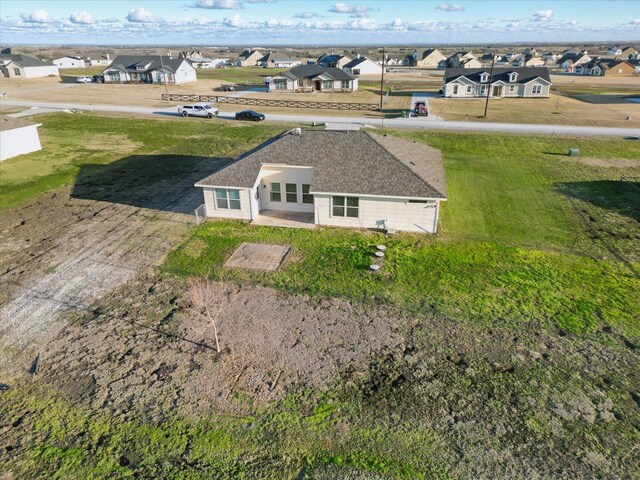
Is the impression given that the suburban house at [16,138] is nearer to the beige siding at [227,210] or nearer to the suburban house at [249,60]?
the beige siding at [227,210]

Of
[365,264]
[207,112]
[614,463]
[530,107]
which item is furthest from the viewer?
Answer: [530,107]

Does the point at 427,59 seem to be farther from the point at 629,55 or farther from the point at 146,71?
the point at 146,71

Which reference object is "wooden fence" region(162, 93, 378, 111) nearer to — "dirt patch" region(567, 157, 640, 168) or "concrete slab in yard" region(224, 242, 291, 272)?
"dirt patch" region(567, 157, 640, 168)

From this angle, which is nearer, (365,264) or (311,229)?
(365,264)

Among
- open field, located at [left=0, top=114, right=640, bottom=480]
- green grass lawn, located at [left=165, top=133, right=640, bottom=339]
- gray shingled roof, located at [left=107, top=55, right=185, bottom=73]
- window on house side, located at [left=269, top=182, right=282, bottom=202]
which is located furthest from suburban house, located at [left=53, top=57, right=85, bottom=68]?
green grass lawn, located at [left=165, top=133, right=640, bottom=339]

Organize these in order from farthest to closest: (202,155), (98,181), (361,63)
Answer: (361,63)
(202,155)
(98,181)

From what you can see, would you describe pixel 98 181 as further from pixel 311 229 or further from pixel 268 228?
pixel 311 229

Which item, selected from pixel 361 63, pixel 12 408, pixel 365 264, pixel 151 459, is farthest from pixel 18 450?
pixel 361 63
